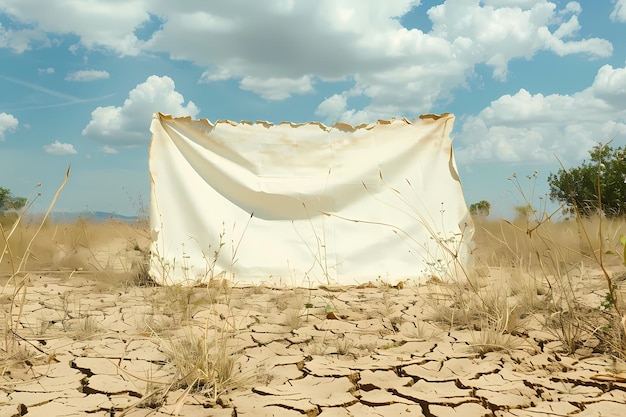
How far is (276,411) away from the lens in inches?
81.4

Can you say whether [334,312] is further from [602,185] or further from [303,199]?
[602,185]

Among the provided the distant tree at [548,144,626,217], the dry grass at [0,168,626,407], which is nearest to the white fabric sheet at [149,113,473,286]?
the dry grass at [0,168,626,407]

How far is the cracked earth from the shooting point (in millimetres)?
2119

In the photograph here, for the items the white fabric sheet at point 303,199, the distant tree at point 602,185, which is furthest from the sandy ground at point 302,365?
the distant tree at point 602,185

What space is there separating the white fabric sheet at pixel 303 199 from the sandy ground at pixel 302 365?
0.98 m

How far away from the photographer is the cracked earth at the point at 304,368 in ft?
6.95

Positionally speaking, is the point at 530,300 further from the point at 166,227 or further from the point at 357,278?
the point at 166,227

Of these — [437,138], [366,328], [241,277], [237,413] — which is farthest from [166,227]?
[237,413]

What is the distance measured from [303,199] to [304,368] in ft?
8.04

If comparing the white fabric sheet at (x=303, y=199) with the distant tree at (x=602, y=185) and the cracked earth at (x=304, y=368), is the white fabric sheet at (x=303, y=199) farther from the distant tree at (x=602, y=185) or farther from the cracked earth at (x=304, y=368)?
the distant tree at (x=602, y=185)

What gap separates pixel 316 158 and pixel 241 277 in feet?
4.00

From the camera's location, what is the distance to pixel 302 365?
2.57m

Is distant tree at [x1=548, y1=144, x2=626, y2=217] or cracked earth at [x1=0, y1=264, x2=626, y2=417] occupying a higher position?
distant tree at [x1=548, y1=144, x2=626, y2=217]

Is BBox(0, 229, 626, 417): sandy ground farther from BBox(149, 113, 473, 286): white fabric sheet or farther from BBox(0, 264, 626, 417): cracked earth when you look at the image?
BBox(149, 113, 473, 286): white fabric sheet
